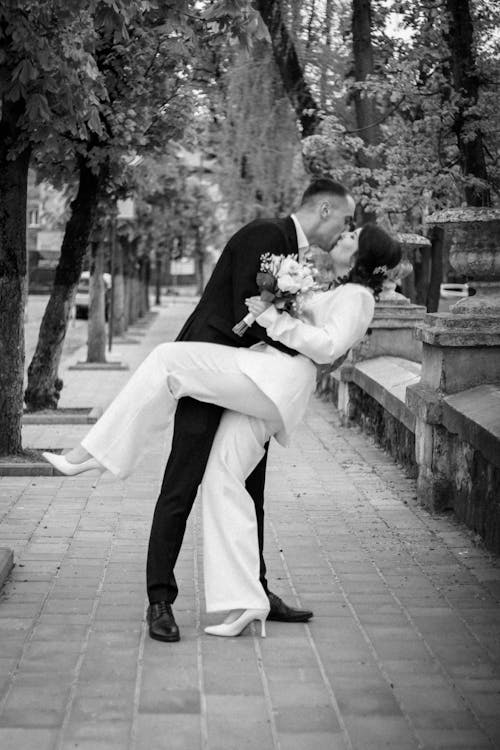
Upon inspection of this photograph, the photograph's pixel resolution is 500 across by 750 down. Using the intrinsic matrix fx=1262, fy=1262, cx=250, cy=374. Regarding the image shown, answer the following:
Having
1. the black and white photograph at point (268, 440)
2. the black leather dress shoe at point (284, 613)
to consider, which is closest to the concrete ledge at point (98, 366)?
the black and white photograph at point (268, 440)

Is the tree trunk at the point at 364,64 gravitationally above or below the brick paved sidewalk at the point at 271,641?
above

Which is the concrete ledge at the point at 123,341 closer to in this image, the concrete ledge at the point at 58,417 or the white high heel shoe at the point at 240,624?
the concrete ledge at the point at 58,417

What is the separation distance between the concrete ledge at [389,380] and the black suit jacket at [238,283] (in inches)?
168

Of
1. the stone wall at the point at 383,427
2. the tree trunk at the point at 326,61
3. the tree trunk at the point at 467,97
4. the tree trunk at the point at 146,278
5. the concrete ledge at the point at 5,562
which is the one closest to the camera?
the concrete ledge at the point at 5,562

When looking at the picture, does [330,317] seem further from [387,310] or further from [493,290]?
[387,310]

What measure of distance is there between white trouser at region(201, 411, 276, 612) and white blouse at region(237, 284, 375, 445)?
214 millimetres

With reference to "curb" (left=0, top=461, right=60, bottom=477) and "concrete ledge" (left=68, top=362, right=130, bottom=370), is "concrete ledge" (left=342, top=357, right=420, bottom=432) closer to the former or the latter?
"curb" (left=0, top=461, right=60, bottom=477)

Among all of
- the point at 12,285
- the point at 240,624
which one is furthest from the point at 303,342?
the point at 12,285

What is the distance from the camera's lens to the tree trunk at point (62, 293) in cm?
1380

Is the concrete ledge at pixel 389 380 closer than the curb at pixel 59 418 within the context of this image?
Yes

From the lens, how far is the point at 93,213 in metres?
13.8

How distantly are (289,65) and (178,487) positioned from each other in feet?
36.5

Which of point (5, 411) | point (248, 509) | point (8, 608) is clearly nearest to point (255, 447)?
point (248, 509)

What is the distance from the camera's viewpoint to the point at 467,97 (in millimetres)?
10805
